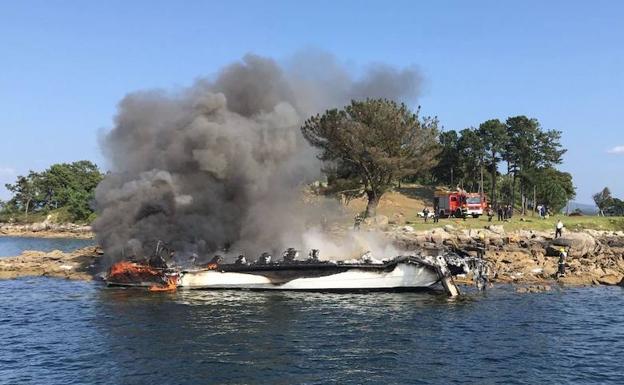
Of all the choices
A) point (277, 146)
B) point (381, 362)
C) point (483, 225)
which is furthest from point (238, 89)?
point (381, 362)

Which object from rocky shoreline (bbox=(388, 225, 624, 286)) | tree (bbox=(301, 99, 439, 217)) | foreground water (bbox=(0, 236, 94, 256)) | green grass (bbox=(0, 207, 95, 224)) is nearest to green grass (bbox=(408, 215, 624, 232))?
rocky shoreline (bbox=(388, 225, 624, 286))

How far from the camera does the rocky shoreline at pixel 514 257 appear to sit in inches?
1645

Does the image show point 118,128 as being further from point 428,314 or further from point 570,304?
A: point 570,304

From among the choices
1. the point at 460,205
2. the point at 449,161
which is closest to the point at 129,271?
the point at 460,205

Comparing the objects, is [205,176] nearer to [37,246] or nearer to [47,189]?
[37,246]

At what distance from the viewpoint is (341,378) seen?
19.1 m

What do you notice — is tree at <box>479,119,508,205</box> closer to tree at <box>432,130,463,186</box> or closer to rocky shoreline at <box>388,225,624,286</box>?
tree at <box>432,130,463,186</box>

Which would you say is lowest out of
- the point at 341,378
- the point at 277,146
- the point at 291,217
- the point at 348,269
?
the point at 341,378

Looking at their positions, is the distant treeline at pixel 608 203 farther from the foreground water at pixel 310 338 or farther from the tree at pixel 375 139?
the foreground water at pixel 310 338

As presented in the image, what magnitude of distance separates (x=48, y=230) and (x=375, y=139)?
111 meters

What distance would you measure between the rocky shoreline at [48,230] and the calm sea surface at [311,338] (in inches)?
4192

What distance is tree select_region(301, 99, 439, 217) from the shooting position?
6544 cm

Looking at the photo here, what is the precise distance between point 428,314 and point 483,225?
37.2 metres

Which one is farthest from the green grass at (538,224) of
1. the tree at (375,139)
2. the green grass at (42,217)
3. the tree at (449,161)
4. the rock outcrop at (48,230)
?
the green grass at (42,217)
